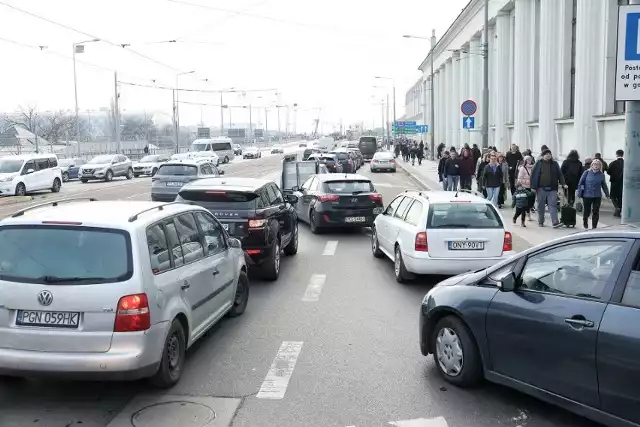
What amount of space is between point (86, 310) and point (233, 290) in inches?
108

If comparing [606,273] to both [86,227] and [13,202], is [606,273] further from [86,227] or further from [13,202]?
[13,202]

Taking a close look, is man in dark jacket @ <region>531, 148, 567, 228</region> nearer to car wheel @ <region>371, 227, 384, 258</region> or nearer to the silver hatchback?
car wheel @ <region>371, 227, 384, 258</region>

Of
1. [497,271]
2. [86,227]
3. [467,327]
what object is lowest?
[467,327]

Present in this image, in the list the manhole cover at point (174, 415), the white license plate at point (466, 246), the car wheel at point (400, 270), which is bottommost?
the manhole cover at point (174, 415)

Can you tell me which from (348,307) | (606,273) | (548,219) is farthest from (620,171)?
(606,273)

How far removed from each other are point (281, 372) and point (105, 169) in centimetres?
3861

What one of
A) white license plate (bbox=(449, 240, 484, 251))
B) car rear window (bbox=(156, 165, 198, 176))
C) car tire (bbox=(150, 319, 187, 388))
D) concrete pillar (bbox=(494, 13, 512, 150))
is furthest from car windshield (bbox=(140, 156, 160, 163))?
car tire (bbox=(150, 319, 187, 388))

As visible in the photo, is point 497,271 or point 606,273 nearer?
point 606,273

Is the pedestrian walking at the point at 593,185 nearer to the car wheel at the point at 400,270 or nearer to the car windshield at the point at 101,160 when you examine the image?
the car wheel at the point at 400,270

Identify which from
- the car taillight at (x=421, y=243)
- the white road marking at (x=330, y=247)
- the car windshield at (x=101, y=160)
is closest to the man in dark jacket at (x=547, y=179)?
the white road marking at (x=330, y=247)

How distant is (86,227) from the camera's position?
571 cm

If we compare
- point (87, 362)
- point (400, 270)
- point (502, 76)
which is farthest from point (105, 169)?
point (87, 362)

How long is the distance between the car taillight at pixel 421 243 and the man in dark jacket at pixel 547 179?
6.78m

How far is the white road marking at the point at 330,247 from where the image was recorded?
13.9 meters
